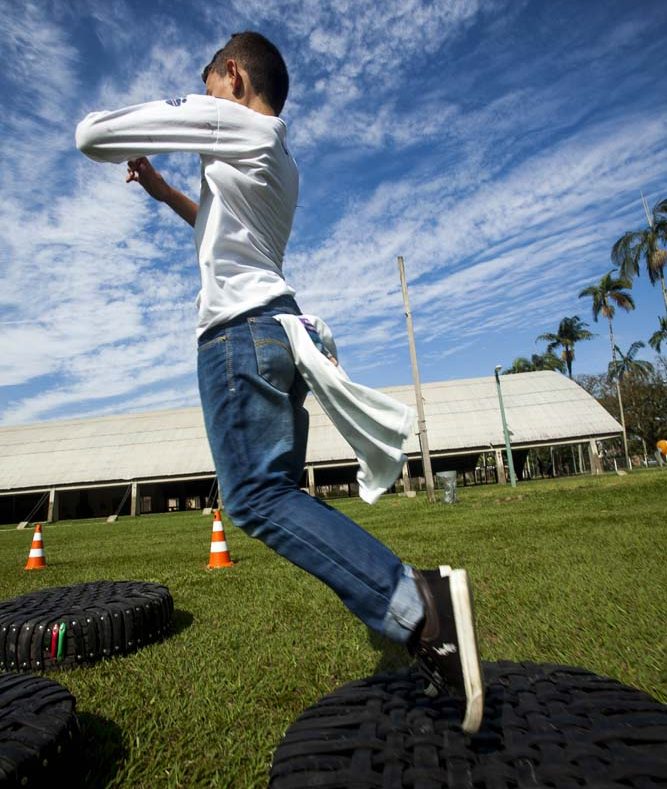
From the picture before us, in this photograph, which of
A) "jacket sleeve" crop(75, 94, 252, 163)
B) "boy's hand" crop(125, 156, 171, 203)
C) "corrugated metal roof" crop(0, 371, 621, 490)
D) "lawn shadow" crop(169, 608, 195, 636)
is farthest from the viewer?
"corrugated metal roof" crop(0, 371, 621, 490)

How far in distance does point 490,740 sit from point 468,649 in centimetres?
23

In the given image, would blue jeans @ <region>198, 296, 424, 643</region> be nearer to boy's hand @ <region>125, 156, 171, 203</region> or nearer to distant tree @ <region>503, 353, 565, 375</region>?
boy's hand @ <region>125, 156, 171, 203</region>

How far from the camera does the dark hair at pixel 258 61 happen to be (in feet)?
7.34

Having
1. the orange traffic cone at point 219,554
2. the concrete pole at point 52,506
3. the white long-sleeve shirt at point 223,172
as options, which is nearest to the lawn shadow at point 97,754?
the white long-sleeve shirt at point 223,172

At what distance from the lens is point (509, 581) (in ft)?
13.9

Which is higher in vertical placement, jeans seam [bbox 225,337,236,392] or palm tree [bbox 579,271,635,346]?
palm tree [bbox 579,271,635,346]

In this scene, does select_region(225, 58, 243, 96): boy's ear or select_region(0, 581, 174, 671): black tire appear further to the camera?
select_region(0, 581, 174, 671): black tire

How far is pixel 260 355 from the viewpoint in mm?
1844

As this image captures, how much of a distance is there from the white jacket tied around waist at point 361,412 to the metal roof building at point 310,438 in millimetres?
26057

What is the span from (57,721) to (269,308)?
146cm

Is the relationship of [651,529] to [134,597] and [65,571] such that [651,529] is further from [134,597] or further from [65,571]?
[65,571]

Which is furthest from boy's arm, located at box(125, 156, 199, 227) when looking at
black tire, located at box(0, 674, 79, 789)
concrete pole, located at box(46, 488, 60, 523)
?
concrete pole, located at box(46, 488, 60, 523)

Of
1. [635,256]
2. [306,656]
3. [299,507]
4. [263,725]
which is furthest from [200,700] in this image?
[635,256]

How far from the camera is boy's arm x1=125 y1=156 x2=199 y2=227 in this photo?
222 centimetres
